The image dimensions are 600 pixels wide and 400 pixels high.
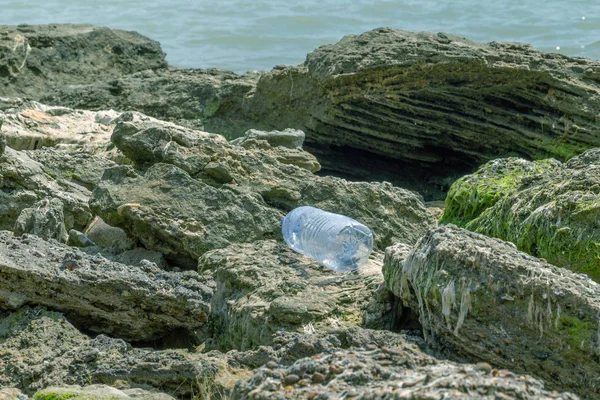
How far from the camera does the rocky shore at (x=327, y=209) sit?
4145mm

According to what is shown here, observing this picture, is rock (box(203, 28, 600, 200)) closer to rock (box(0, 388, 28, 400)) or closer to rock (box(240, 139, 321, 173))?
rock (box(240, 139, 321, 173))

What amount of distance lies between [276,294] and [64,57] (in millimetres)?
9128

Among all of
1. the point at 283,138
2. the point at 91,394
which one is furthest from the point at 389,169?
the point at 91,394

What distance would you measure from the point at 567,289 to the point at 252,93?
26.4ft

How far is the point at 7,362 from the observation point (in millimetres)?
4691

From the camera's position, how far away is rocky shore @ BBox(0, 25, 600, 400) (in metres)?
4.14

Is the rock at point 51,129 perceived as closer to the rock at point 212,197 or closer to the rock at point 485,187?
the rock at point 212,197

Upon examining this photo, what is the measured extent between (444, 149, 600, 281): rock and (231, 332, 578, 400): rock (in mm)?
2214

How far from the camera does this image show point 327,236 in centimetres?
651

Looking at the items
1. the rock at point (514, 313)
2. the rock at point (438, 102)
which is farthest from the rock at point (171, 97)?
the rock at point (514, 313)

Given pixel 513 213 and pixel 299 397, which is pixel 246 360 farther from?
pixel 513 213

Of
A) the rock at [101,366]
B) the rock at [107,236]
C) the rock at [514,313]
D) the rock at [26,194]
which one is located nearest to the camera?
the rock at [514,313]

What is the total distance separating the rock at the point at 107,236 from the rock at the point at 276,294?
2.51ft

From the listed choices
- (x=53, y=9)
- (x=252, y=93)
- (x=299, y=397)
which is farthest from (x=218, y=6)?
(x=299, y=397)
